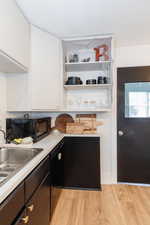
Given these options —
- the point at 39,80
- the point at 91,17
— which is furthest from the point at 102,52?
the point at 39,80

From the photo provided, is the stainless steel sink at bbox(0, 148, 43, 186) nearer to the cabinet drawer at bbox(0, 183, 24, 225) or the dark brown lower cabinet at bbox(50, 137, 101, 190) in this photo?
the cabinet drawer at bbox(0, 183, 24, 225)

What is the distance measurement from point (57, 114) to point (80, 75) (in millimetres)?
779

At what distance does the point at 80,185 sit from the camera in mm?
2125

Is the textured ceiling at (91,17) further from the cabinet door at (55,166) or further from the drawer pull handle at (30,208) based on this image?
the drawer pull handle at (30,208)

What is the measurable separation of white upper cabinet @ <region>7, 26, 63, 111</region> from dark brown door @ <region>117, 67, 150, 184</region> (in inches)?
41.9

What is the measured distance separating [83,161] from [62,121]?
0.74 m

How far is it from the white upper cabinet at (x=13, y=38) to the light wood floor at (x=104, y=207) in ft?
5.05

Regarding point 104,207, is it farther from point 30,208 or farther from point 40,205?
point 30,208

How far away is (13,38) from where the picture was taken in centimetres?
138

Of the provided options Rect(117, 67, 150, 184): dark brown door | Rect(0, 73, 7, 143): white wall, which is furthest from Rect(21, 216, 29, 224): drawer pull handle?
Rect(117, 67, 150, 184): dark brown door

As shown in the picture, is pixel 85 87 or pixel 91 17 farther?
pixel 85 87

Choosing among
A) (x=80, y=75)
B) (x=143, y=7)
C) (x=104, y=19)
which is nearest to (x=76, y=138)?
(x=80, y=75)

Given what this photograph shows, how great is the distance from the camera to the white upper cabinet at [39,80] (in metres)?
1.83

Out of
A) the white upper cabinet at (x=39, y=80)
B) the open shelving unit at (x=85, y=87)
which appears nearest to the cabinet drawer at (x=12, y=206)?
the white upper cabinet at (x=39, y=80)
